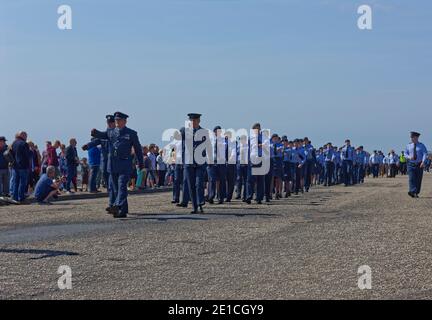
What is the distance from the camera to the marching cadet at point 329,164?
4212 cm

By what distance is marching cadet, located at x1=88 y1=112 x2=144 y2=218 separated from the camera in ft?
57.2

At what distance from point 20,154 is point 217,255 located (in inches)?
549

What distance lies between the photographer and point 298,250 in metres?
11.7

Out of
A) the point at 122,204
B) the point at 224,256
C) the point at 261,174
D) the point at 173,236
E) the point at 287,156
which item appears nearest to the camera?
the point at 224,256

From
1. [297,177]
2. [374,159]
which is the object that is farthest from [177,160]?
[374,159]

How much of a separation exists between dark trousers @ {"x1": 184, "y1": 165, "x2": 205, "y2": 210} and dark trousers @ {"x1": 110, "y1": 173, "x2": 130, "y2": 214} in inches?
68.0

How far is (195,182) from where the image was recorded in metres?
18.7

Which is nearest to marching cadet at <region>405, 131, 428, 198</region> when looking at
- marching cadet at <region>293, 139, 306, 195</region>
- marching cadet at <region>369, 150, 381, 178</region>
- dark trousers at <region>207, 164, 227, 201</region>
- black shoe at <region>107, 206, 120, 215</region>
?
marching cadet at <region>293, 139, 306, 195</region>

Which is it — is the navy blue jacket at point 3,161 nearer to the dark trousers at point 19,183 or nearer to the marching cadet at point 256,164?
the dark trousers at point 19,183

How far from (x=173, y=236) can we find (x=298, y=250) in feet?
8.68

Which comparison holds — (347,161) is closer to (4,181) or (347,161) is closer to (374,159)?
(4,181)

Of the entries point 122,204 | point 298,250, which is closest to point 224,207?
point 122,204

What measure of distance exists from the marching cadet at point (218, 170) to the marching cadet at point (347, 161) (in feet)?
64.2
